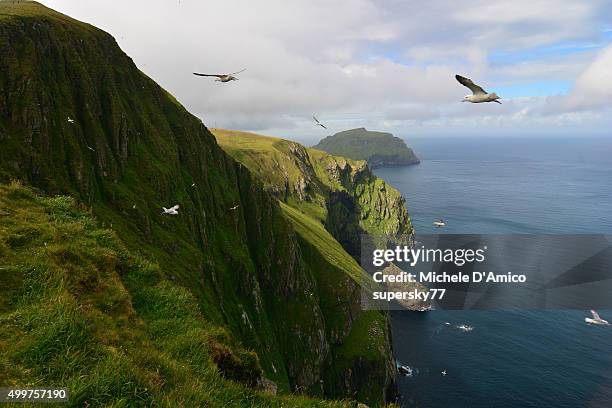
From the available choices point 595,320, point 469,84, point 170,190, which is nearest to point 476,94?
point 469,84

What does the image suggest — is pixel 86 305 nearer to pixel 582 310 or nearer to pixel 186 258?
pixel 186 258

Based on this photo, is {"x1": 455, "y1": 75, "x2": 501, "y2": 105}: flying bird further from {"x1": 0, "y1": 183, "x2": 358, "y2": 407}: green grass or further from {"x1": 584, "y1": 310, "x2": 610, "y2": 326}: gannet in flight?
{"x1": 584, "y1": 310, "x2": 610, "y2": 326}: gannet in flight

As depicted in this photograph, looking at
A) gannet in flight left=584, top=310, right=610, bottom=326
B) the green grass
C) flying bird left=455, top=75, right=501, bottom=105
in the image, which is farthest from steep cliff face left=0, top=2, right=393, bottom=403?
gannet in flight left=584, top=310, right=610, bottom=326

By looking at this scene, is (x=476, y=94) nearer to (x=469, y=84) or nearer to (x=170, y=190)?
(x=469, y=84)

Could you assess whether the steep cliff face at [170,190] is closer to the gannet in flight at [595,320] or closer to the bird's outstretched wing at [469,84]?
the bird's outstretched wing at [469,84]

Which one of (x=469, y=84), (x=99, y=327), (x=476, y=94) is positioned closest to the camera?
(x=99, y=327)

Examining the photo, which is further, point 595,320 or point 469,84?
point 595,320
